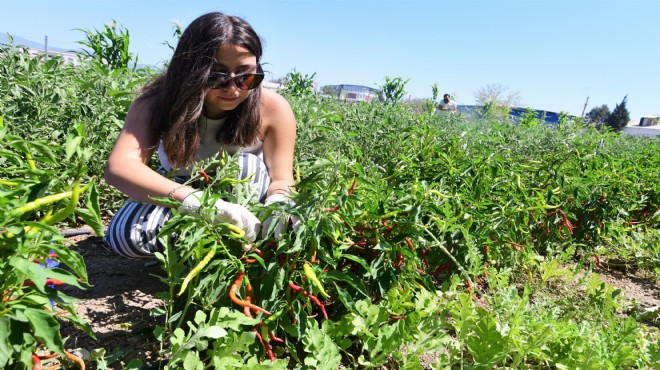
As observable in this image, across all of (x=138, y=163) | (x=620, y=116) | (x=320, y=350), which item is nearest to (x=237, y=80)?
(x=138, y=163)

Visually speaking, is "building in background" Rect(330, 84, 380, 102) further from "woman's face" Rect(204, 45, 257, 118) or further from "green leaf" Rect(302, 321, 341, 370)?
"green leaf" Rect(302, 321, 341, 370)

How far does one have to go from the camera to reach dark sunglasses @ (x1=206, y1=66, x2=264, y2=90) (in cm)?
179

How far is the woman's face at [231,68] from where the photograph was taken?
70.6 inches

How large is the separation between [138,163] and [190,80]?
0.36 meters

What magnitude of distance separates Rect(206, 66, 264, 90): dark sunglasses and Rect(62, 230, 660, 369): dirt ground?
2.52 ft

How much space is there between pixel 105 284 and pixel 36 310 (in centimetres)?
128

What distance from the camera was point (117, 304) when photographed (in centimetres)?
183

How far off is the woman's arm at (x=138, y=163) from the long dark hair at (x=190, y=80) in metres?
0.05

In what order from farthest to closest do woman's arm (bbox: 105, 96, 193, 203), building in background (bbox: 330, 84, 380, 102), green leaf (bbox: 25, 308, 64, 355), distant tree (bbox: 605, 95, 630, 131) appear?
distant tree (bbox: 605, 95, 630, 131), building in background (bbox: 330, 84, 380, 102), woman's arm (bbox: 105, 96, 193, 203), green leaf (bbox: 25, 308, 64, 355)

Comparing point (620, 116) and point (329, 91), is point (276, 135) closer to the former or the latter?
point (329, 91)

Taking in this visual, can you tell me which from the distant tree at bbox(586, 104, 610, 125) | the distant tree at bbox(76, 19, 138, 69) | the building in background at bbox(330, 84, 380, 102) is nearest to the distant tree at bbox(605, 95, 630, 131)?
the distant tree at bbox(586, 104, 610, 125)

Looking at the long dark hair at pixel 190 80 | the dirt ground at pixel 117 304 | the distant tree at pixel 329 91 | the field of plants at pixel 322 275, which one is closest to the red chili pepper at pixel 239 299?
the field of plants at pixel 322 275

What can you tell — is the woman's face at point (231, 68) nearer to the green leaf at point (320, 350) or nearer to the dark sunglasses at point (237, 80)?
the dark sunglasses at point (237, 80)

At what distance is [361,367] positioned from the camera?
1.55m
